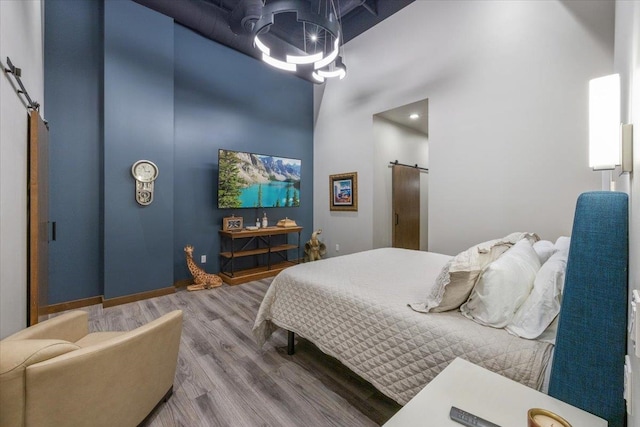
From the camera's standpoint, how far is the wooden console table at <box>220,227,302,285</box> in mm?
4078

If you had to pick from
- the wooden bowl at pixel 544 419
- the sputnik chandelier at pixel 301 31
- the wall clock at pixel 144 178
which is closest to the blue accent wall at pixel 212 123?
the wall clock at pixel 144 178

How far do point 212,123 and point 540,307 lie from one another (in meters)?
4.51

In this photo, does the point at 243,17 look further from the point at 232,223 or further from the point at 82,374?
the point at 82,374

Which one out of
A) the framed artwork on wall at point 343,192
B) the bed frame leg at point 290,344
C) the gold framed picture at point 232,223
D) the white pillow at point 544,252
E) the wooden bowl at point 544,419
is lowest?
the bed frame leg at point 290,344

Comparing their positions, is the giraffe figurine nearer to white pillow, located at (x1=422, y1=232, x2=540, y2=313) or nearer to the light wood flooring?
the light wood flooring

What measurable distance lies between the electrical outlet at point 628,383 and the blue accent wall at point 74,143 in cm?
444

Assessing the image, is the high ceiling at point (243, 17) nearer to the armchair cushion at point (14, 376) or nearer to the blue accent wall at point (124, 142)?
the blue accent wall at point (124, 142)

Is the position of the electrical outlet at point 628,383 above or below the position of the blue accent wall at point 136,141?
below

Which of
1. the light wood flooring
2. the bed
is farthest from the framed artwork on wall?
the light wood flooring

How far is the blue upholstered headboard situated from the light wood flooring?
103 centimetres

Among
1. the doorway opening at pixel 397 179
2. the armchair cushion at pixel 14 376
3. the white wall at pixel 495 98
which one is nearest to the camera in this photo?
the armchair cushion at pixel 14 376

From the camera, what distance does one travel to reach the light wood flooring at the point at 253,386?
154 centimetres

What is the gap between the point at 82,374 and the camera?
112cm

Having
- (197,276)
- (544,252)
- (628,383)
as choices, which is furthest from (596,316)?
(197,276)
